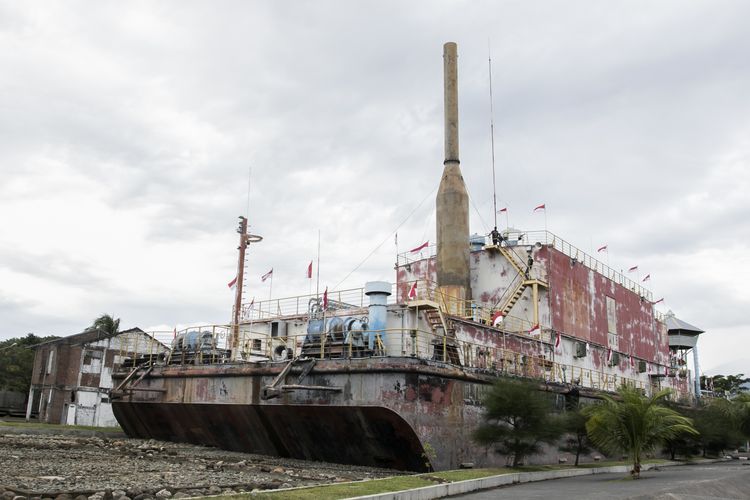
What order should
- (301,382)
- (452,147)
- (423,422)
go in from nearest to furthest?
(423,422) → (301,382) → (452,147)

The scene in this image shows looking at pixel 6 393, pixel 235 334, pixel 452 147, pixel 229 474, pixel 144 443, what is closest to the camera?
pixel 229 474

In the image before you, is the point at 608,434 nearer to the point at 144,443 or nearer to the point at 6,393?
the point at 144,443

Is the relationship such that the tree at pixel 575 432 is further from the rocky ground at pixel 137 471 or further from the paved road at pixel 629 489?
the rocky ground at pixel 137 471

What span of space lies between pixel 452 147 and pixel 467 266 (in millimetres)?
5303

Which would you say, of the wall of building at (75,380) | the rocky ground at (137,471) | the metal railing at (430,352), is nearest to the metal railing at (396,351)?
the metal railing at (430,352)

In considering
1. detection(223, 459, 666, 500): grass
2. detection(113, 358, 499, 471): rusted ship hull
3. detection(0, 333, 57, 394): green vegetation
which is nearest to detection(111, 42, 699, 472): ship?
detection(113, 358, 499, 471): rusted ship hull

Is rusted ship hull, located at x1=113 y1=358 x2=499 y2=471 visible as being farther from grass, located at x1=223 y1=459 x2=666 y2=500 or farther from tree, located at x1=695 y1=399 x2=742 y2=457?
tree, located at x1=695 y1=399 x2=742 y2=457

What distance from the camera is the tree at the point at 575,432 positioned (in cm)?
2264

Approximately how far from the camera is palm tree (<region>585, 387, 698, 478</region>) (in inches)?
724

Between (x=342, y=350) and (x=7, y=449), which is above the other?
(x=342, y=350)

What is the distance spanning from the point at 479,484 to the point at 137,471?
777 cm

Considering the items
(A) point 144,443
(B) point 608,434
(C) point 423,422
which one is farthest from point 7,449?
(B) point 608,434

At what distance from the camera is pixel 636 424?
18.5 metres

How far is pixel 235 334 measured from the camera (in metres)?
28.2
